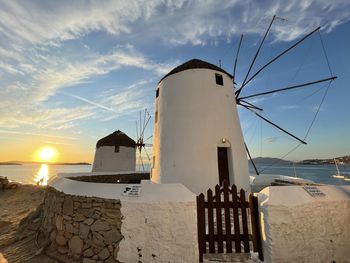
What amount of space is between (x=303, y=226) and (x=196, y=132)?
597 centimetres

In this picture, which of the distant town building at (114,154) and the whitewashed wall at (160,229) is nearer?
the whitewashed wall at (160,229)

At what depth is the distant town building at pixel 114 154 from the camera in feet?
76.6

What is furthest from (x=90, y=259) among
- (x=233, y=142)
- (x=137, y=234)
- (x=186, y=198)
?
(x=233, y=142)

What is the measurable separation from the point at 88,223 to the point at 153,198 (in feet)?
7.47

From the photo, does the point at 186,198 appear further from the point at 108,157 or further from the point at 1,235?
the point at 108,157

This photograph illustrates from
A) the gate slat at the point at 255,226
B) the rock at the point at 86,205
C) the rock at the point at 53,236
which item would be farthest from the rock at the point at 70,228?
the gate slat at the point at 255,226

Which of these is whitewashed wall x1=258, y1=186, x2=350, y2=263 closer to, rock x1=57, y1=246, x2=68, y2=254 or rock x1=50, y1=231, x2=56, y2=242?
rock x1=57, y1=246, x2=68, y2=254

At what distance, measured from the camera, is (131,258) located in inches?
198

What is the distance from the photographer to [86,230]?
569cm

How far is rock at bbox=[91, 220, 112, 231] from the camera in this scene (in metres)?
5.41

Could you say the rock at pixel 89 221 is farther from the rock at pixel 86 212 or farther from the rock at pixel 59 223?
the rock at pixel 59 223

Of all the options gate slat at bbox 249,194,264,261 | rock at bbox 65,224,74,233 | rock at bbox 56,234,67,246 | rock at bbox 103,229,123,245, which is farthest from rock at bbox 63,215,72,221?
gate slat at bbox 249,194,264,261

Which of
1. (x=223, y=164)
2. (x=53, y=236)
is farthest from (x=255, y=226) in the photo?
(x=53, y=236)

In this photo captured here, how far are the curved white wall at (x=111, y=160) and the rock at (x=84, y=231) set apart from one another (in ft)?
59.8
